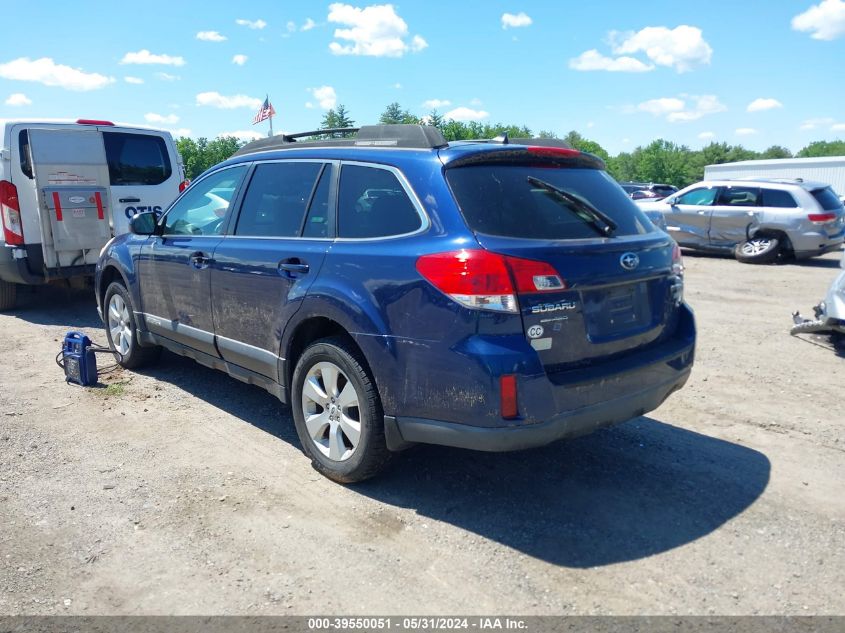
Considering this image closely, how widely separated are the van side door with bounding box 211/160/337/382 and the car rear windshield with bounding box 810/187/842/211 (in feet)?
42.0

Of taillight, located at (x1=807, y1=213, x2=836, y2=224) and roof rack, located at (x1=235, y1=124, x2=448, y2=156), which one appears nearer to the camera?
roof rack, located at (x1=235, y1=124, x2=448, y2=156)

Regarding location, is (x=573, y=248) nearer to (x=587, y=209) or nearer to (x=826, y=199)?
(x=587, y=209)

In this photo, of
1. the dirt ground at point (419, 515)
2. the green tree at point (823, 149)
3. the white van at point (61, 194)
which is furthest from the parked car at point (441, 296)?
the green tree at point (823, 149)

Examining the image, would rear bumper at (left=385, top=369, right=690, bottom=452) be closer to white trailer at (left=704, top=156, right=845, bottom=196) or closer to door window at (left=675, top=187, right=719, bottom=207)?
door window at (left=675, top=187, right=719, bottom=207)

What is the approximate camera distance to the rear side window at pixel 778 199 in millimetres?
13852

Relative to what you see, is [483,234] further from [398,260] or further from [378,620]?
[378,620]

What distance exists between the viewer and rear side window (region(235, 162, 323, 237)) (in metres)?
4.25

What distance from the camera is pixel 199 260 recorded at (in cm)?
489

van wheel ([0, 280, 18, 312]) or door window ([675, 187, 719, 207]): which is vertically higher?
door window ([675, 187, 719, 207])

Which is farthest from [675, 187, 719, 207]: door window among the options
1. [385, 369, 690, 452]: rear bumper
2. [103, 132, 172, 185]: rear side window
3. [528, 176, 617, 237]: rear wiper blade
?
[385, 369, 690, 452]: rear bumper

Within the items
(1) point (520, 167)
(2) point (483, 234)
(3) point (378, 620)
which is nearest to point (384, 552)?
(3) point (378, 620)

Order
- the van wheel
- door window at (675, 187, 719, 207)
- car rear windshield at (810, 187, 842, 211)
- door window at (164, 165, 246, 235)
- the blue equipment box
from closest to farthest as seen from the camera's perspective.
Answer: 1. door window at (164, 165, 246, 235)
2. the blue equipment box
3. the van wheel
4. car rear windshield at (810, 187, 842, 211)
5. door window at (675, 187, 719, 207)

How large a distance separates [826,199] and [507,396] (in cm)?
1345

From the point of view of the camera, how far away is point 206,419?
5047mm
